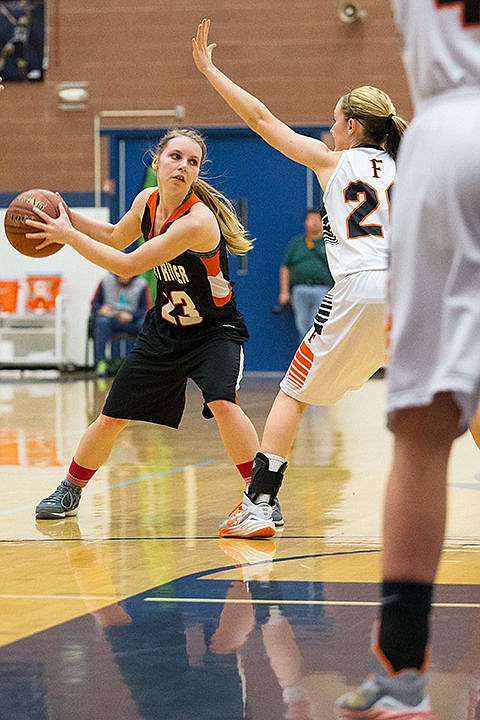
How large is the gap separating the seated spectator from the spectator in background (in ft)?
5.24

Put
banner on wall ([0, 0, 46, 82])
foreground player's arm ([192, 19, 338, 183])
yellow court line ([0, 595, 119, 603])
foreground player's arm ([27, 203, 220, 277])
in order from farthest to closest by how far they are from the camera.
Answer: banner on wall ([0, 0, 46, 82]), foreground player's arm ([192, 19, 338, 183]), foreground player's arm ([27, 203, 220, 277]), yellow court line ([0, 595, 119, 603])

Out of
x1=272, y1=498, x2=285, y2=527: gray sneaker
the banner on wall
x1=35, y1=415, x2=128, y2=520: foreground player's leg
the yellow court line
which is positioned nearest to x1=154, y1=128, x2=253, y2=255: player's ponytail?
x1=35, y1=415, x2=128, y2=520: foreground player's leg

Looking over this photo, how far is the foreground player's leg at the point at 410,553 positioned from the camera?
1972 mm

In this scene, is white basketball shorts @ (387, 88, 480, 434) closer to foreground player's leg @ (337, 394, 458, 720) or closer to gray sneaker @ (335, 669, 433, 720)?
foreground player's leg @ (337, 394, 458, 720)

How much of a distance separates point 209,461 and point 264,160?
351 inches

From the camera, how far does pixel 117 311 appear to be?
13.2 meters

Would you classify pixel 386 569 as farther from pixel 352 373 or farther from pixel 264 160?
pixel 264 160

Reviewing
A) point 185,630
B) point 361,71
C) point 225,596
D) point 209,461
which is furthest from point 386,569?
point 361,71

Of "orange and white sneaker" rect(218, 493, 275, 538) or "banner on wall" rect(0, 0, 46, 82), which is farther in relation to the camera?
"banner on wall" rect(0, 0, 46, 82)

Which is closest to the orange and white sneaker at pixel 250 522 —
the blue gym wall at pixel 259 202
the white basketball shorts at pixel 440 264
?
the white basketball shorts at pixel 440 264

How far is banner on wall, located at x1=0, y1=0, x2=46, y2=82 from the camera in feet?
48.2

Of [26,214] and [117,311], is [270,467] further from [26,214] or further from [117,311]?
[117,311]

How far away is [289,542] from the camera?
13.6 ft

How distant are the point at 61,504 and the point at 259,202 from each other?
10.5m
